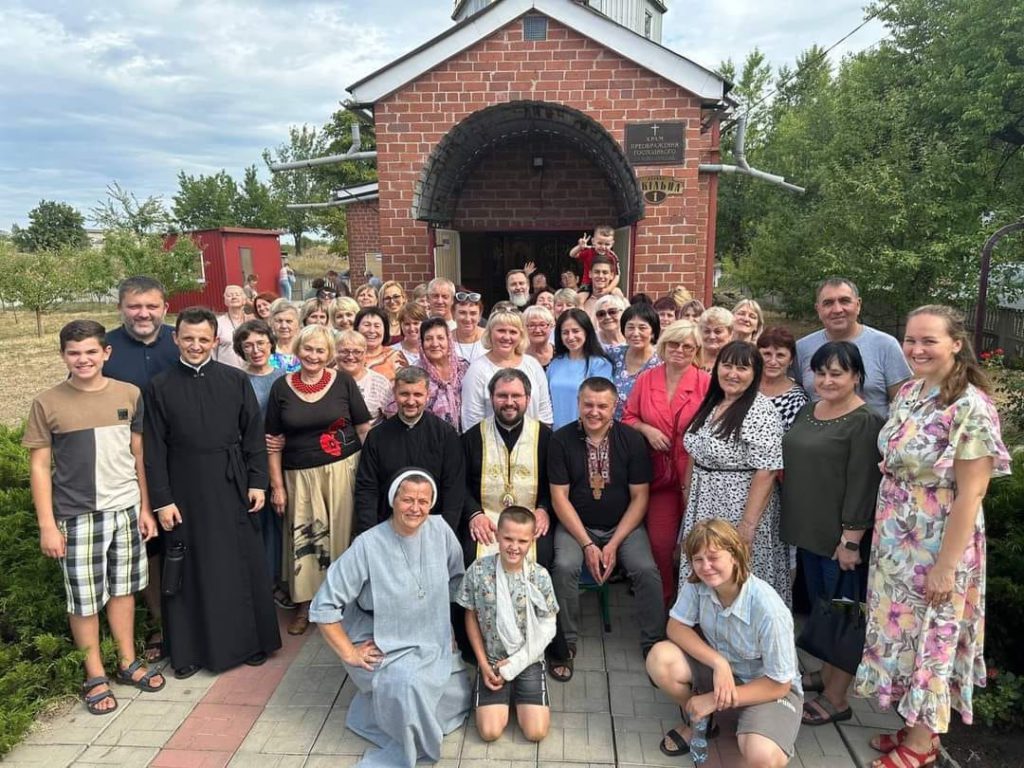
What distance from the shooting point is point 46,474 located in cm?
327

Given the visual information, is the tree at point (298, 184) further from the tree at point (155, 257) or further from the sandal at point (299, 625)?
the sandal at point (299, 625)

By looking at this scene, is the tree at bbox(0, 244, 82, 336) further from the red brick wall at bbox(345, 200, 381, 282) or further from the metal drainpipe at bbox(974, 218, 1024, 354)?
the metal drainpipe at bbox(974, 218, 1024, 354)

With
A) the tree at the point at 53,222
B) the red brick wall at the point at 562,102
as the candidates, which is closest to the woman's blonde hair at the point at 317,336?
the red brick wall at the point at 562,102

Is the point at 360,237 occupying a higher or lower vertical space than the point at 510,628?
higher

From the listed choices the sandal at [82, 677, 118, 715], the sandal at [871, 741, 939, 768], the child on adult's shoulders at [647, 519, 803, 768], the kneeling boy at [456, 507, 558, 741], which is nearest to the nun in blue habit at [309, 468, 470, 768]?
the kneeling boy at [456, 507, 558, 741]

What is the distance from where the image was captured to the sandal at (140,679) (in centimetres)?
360

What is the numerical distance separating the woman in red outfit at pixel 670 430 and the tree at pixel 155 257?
62.2 ft

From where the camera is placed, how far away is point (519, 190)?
10.6 metres

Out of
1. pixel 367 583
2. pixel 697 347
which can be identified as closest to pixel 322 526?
pixel 367 583

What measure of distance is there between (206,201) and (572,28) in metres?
36.4

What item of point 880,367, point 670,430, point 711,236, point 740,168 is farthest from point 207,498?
point 740,168

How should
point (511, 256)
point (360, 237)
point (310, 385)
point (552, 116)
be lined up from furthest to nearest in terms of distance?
point (360, 237) < point (511, 256) < point (552, 116) < point (310, 385)

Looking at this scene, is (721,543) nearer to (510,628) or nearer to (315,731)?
(510,628)

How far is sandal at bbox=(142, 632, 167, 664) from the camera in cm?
384
